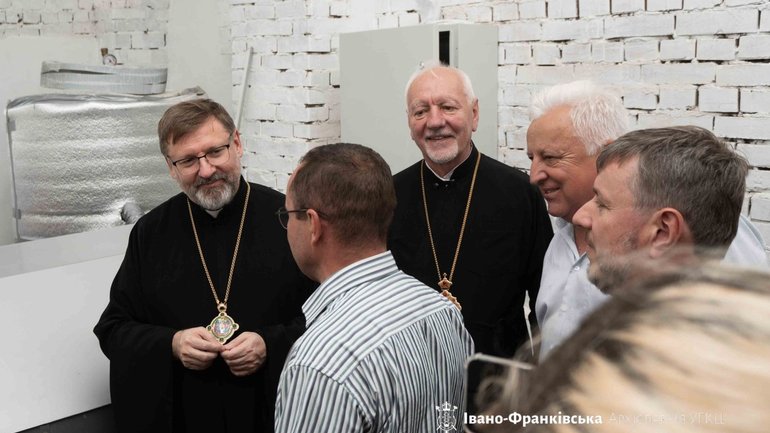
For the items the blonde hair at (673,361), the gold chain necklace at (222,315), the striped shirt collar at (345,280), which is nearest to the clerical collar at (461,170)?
the gold chain necklace at (222,315)

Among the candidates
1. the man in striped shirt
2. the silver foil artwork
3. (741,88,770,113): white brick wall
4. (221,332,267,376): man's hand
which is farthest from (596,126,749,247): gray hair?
the silver foil artwork

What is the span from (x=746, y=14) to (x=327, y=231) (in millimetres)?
1973

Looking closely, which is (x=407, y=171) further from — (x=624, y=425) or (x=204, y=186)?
(x=624, y=425)

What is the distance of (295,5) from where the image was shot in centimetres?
425

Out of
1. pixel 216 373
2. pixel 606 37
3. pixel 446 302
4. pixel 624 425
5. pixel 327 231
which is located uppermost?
pixel 606 37

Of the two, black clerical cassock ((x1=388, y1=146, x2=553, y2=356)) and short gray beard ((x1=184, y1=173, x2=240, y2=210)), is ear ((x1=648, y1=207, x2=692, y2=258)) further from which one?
short gray beard ((x1=184, y1=173, x2=240, y2=210))

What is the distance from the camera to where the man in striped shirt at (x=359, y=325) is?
4.54ft

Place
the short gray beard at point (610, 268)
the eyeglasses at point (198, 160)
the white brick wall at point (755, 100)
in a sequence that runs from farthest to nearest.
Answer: the white brick wall at point (755, 100)
the eyeglasses at point (198, 160)
the short gray beard at point (610, 268)

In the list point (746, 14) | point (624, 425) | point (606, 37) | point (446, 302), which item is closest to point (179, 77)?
point (606, 37)

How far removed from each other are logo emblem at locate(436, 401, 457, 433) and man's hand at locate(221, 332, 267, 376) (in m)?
0.72

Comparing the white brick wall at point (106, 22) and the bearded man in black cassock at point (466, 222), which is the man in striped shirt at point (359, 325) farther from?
the white brick wall at point (106, 22)

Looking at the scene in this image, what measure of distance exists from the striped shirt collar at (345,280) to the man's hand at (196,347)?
0.62 metres

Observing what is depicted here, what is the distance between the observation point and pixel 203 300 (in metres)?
2.37

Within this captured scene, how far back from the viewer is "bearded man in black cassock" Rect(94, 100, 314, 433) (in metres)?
2.21
